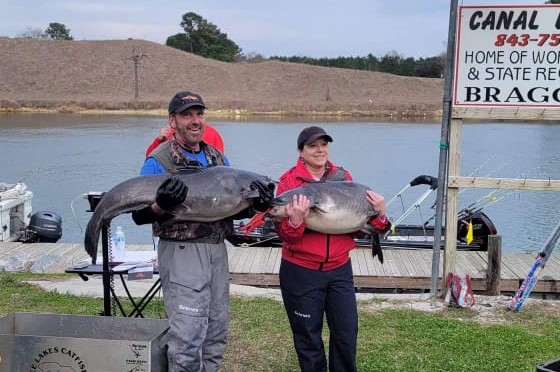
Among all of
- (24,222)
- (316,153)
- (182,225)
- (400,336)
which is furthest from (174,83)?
(182,225)

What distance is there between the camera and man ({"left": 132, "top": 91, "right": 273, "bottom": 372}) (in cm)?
342

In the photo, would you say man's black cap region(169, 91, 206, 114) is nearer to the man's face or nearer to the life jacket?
the man's face

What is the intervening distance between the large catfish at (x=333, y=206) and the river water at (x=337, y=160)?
19.8 ft

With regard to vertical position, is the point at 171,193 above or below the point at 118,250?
above

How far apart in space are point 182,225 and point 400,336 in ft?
8.09

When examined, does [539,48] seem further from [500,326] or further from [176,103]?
[176,103]

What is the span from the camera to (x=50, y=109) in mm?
51969

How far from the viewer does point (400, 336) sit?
203 inches

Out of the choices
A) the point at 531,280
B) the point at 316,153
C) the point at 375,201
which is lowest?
the point at 531,280

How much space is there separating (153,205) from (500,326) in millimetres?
3509

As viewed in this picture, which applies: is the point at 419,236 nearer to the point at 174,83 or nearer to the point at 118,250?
the point at 118,250

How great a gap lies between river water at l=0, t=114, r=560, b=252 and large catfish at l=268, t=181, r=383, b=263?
6.02 metres

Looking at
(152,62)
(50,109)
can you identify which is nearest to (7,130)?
(50,109)

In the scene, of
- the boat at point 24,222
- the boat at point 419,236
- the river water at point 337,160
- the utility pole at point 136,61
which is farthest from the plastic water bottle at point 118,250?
the utility pole at point 136,61
